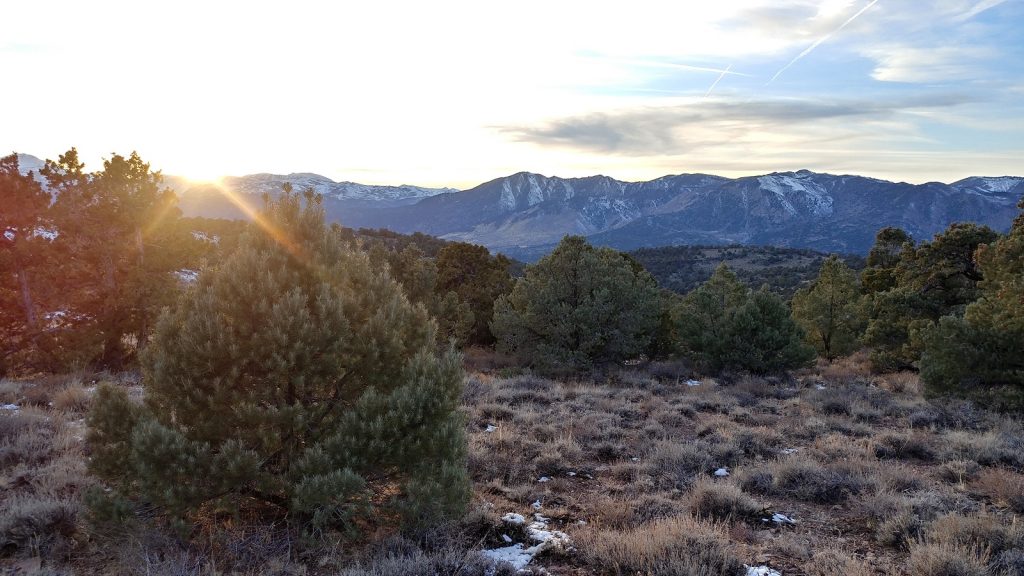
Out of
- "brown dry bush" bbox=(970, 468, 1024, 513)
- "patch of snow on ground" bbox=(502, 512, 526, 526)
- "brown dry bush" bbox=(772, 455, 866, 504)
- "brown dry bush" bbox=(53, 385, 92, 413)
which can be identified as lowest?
"brown dry bush" bbox=(53, 385, 92, 413)

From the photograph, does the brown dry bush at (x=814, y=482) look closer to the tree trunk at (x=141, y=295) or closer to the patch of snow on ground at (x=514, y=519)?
the patch of snow on ground at (x=514, y=519)

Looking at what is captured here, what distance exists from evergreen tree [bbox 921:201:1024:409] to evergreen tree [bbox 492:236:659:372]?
343 inches

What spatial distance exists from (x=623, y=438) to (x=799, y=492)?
12.4 feet

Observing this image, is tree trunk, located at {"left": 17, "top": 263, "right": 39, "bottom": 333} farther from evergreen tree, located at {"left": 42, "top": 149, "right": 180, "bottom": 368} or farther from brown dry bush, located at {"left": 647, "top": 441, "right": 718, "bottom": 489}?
brown dry bush, located at {"left": 647, "top": 441, "right": 718, "bottom": 489}

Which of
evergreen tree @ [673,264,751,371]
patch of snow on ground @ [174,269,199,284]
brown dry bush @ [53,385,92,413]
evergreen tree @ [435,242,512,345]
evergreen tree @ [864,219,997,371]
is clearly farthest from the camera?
evergreen tree @ [435,242,512,345]

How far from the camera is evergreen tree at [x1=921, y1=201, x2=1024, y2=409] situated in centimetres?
1377

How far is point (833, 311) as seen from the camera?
2755 cm

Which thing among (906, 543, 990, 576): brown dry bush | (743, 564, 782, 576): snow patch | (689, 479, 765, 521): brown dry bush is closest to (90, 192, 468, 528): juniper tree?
(743, 564, 782, 576): snow patch

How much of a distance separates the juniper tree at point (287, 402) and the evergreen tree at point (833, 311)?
25776mm

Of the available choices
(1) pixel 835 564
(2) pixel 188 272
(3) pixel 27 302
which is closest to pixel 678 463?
(1) pixel 835 564

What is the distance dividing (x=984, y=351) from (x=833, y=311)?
14055mm

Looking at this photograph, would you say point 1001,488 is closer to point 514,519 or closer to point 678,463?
point 678,463

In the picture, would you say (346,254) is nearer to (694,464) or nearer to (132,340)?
(694,464)

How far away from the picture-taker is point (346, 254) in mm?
6125
